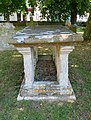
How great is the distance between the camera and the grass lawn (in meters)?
2.94

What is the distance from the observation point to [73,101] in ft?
10.9

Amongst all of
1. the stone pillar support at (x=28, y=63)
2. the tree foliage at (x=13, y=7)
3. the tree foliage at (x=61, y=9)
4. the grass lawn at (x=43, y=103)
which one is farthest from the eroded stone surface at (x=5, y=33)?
the tree foliage at (x=13, y=7)

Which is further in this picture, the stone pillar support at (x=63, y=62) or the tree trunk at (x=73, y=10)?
the tree trunk at (x=73, y=10)

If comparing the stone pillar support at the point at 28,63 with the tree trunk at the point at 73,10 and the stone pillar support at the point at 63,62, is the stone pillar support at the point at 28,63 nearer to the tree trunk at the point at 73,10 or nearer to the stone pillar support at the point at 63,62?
the stone pillar support at the point at 63,62

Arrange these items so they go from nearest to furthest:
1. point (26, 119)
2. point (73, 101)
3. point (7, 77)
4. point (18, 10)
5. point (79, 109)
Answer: point (26, 119) → point (79, 109) → point (73, 101) → point (7, 77) → point (18, 10)

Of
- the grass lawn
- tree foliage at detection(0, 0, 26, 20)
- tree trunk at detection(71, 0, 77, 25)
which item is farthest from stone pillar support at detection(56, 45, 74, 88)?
tree foliage at detection(0, 0, 26, 20)

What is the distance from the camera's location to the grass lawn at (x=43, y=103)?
294cm

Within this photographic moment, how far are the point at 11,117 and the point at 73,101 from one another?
1.02 meters

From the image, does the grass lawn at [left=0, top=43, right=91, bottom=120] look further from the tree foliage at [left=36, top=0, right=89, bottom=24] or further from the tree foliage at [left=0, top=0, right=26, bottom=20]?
the tree foliage at [left=0, top=0, right=26, bottom=20]

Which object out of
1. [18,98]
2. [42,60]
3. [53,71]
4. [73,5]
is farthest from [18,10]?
[18,98]

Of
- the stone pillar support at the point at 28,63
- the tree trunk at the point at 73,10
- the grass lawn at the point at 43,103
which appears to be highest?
the tree trunk at the point at 73,10

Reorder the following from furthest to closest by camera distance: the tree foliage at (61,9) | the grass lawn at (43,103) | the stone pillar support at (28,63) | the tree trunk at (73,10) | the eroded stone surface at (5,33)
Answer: the tree trunk at (73,10)
the tree foliage at (61,9)
the eroded stone surface at (5,33)
the stone pillar support at (28,63)
the grass lawn at (43,103)

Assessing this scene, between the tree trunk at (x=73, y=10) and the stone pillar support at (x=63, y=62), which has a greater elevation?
the tree trunk at (x=73, y=10)

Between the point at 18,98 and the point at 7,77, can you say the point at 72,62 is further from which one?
the point at 18,98
